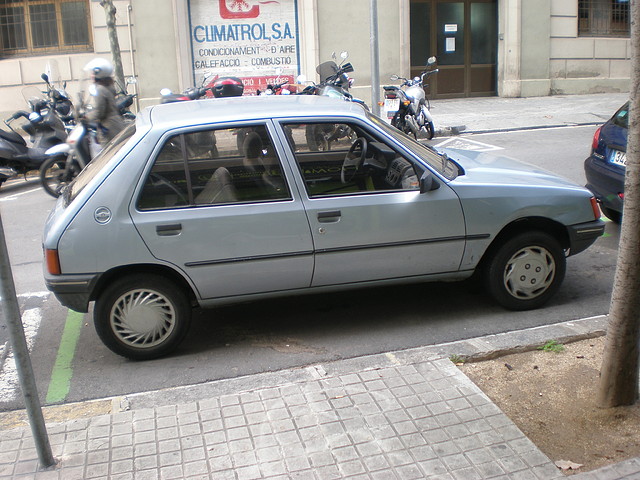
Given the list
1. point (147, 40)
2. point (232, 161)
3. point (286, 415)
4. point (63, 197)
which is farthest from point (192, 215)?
point (147, 40)

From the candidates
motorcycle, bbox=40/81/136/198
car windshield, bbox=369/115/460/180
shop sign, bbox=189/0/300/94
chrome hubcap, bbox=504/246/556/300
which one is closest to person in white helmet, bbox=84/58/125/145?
motorcycle, bbox=40/81/136/198

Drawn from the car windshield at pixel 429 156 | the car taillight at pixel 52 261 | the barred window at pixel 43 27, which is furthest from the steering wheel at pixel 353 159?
the barred window at pixel 43 27

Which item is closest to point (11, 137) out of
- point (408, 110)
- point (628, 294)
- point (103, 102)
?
point (103, 102)

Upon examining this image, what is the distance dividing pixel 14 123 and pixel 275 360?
1500cm

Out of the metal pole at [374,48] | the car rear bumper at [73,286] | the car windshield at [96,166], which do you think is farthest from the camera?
the metal pole at [374,48]

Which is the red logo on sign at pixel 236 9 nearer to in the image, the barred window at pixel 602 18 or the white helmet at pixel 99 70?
the white helmet at pixel 99 70

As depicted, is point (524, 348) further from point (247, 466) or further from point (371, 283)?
point (247, 466)

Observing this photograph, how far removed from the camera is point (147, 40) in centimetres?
1698

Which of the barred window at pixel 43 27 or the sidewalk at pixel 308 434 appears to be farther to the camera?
the barred window at pixel 43 27

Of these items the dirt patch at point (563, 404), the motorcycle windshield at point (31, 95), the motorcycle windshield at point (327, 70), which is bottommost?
the dirt patch at point (563, 404)

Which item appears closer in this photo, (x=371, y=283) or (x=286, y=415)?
(x=286, y=415)

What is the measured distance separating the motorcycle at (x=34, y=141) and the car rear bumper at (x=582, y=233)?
851cm

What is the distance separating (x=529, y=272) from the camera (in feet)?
17.9

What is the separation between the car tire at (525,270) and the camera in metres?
5.36
